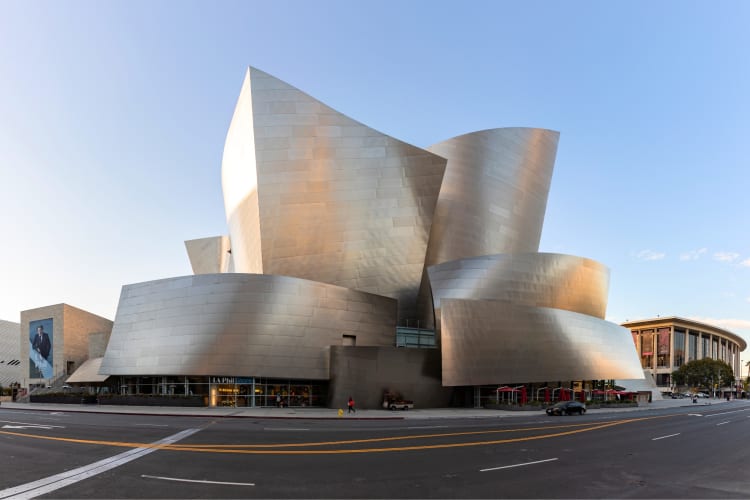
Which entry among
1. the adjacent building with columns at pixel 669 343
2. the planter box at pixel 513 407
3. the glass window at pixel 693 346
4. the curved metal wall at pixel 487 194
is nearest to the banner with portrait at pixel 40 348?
the curved metal wall at pixel 487 194

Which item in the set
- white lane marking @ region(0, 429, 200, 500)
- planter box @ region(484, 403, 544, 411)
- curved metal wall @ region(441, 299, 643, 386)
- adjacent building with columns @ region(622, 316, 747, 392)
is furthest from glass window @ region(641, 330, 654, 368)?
white lane marking @ region(0, 429, 200, 500)

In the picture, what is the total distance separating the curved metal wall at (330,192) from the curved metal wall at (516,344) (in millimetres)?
9621

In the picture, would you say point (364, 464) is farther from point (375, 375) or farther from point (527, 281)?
point (527, 281)

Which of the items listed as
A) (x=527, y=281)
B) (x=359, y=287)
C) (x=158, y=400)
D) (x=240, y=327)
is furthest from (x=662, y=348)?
(x=158, y=400)

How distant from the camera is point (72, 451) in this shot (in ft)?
46.7

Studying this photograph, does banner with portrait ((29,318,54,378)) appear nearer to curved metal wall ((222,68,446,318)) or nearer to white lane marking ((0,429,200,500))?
curved metal wall ((222,68,446,318))

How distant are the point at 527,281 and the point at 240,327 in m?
24.2

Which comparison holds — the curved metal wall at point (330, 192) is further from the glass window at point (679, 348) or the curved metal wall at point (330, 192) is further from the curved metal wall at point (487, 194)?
the glass window at point (679, 348)

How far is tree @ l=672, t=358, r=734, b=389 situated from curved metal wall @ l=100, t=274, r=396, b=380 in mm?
97826

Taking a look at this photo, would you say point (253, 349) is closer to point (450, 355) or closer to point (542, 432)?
point (450, 355)

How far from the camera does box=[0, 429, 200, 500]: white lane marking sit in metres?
9.17

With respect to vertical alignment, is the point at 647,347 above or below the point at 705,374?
above

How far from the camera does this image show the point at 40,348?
6794 centimetres

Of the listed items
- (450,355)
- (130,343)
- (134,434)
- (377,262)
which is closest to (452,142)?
(377,262)
